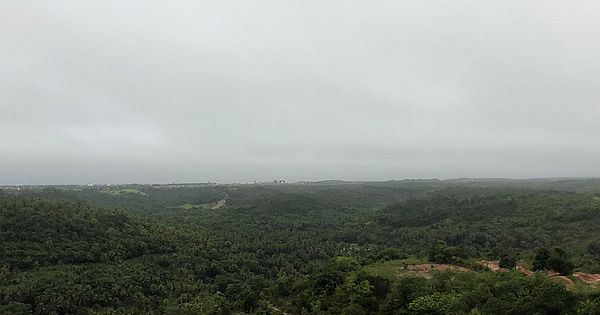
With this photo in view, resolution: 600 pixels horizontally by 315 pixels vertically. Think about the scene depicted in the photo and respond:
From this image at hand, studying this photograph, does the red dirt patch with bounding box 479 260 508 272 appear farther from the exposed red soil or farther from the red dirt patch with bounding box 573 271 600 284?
the red dirt patch with bounding box 573 271 600 284

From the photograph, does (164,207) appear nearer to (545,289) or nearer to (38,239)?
(38,239)

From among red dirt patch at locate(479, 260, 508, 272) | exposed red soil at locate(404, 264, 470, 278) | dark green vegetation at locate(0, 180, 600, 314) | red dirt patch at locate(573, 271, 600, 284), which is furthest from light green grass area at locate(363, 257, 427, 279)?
red dirt patch at locate(573, 271, 600, 284)

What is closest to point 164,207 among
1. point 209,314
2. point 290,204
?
point 290,204

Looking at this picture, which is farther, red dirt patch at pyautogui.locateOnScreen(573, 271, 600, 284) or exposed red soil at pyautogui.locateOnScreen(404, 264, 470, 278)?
exposed red soil at pyautogui.locateOnScreen(404, 264, 470, 278)

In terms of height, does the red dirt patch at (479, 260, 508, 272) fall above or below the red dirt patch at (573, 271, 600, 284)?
below

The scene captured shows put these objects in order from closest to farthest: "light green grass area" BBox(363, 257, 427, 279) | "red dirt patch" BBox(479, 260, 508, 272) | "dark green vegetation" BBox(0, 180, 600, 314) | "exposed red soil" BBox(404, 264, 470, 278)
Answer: "dark green vegetation" BBox(0, 180, 600, 314) → "light green grass area" BBox(363, 257, 427, 279) → "exposed red soil" BBox(404, 264, 470, 278) → "red dirt patch" BBox(479, 260, 508, 272)
